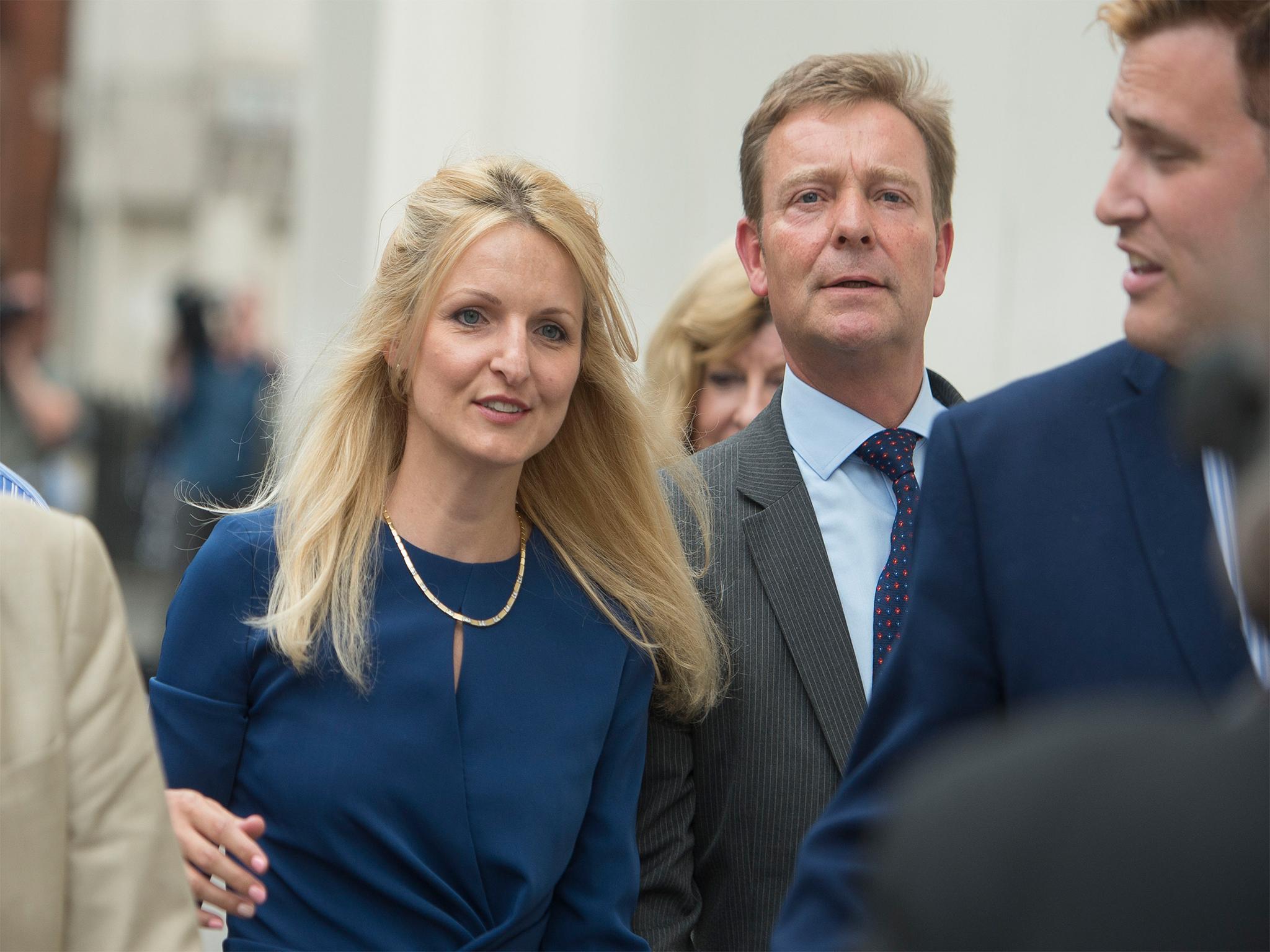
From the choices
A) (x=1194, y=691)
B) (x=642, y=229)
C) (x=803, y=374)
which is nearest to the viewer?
(x=1194, y=691)

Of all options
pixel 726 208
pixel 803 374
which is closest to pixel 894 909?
pixel 803 374

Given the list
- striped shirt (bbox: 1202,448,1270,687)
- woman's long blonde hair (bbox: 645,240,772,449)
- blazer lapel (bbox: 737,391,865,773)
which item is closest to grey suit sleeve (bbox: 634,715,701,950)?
blazer lapel (bbox: 737,391,865,773)

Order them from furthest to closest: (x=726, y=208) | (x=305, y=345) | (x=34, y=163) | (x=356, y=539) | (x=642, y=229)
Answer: (x=34, y=163)
(x=642, y=229)
(x=726, y=208)
(x=305, y=345)
(x=356, y=539)

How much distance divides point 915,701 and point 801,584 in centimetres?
82

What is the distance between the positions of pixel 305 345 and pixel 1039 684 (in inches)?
89.6

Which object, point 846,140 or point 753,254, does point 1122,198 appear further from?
point 753,254

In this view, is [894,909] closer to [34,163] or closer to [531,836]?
[531,836]

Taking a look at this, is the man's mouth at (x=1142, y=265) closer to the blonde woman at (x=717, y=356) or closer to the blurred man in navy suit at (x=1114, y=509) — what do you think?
the blurred man in navy suit at (x=1114, y=509)

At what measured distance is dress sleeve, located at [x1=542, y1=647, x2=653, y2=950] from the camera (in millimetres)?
2680

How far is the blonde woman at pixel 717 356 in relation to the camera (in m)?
4.20

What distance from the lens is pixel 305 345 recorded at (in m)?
3.78

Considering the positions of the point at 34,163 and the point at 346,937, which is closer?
the point at 346,937

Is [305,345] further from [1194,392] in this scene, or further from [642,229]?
[642,229]

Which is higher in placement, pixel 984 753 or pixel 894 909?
pixel 984 753
